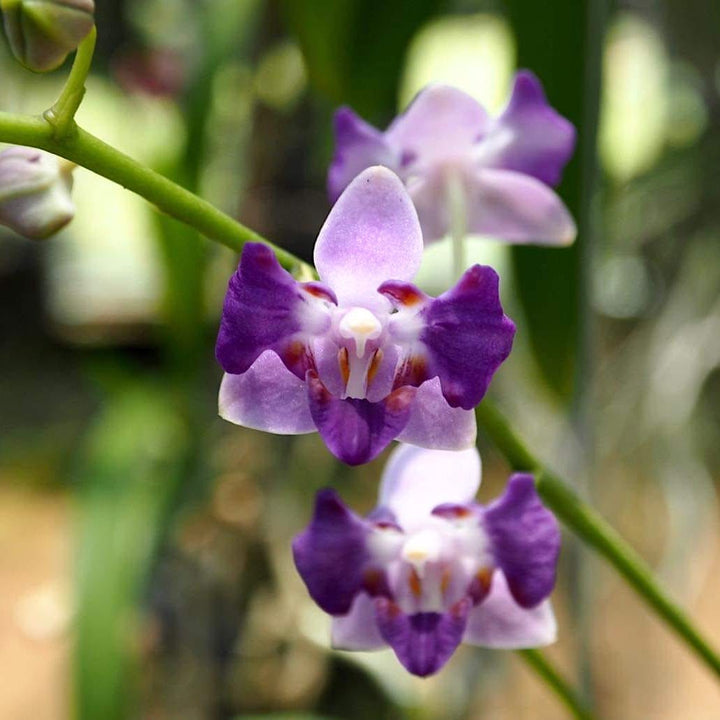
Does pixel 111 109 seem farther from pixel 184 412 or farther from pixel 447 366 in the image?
pixel 447 366

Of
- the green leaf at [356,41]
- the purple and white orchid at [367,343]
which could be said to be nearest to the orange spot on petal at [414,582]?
the purple and white orchid at [367,343]

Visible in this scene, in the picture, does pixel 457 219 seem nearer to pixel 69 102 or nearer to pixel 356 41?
pixel 69 102

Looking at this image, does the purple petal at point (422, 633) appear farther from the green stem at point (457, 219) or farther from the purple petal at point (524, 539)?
the green stem at point (457, 219)

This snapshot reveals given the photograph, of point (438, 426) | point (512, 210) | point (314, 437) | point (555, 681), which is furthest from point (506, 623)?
point (314, 437)

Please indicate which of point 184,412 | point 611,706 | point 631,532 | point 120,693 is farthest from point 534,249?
point 631,532

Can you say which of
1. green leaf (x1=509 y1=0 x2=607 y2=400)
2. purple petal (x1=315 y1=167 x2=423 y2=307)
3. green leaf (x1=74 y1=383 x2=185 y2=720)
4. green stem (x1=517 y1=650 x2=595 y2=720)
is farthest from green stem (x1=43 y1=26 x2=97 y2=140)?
green leaf (x1=74 y1=383 x2=185 y2=720)
